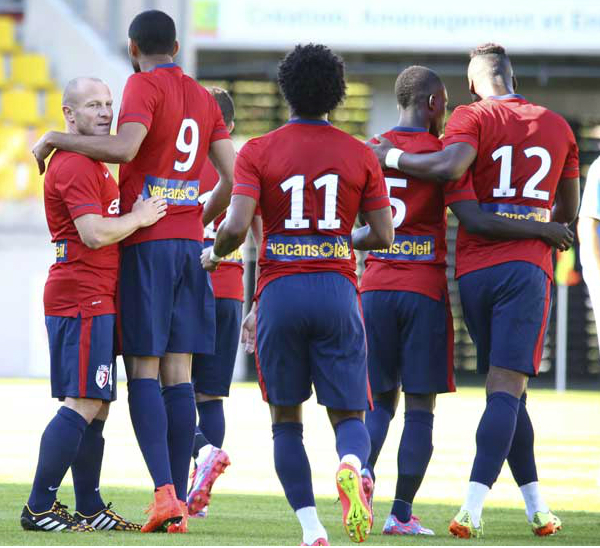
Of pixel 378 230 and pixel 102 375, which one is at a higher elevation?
pixel 378 230

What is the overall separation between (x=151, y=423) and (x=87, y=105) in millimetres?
1411

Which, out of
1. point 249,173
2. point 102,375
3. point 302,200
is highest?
point 249,173

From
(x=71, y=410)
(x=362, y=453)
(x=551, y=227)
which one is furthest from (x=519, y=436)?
(x=71, y=410)

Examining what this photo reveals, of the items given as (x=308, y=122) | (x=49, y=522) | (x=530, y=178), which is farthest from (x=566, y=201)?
(x=49, y=522)

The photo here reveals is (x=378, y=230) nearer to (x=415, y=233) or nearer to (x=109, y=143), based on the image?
(x=415, y=233)

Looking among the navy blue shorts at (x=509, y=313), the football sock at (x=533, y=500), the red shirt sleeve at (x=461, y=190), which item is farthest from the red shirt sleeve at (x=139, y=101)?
the football sock at (x=533, y=500)

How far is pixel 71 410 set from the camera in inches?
239

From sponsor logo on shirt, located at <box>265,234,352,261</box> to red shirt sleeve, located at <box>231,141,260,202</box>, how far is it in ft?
0.65

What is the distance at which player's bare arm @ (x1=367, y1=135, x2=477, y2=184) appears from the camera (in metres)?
6.37

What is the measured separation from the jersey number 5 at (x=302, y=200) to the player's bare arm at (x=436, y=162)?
104cm

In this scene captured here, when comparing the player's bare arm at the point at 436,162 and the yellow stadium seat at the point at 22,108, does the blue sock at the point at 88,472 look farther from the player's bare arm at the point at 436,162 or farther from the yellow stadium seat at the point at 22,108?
the yellow stadium seat at the point at 22,108

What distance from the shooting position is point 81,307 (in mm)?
6070

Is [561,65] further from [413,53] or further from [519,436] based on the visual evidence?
[519,436]

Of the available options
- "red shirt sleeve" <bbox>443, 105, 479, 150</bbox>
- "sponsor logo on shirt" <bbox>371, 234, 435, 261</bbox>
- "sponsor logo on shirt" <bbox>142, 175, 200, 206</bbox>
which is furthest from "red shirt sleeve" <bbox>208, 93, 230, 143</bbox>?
"red shirt sleeve" <bbox>443, 105, 479, 150</bbox>
